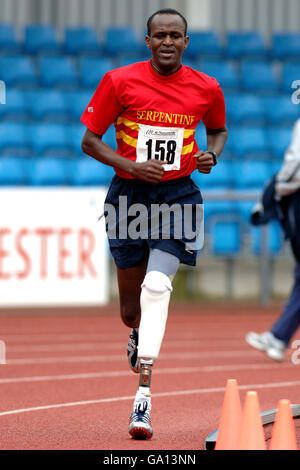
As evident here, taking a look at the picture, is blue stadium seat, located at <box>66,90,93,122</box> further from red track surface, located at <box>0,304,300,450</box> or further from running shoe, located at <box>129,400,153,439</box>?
running shoe, located at <box>129,400,153,439</box>

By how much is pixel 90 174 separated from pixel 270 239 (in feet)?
8.73

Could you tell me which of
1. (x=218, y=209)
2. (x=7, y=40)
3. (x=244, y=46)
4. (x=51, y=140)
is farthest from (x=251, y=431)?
(x=244, y=46)

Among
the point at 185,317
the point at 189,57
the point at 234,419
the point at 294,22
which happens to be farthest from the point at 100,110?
the point at 294,22

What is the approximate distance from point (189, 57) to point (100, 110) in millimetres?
12487

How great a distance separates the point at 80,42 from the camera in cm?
1744

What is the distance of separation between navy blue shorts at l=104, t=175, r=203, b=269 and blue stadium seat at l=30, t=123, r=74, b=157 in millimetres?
9201

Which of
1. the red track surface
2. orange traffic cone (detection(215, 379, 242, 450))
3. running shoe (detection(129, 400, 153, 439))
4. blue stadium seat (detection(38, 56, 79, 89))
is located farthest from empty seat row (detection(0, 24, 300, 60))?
orange traffic cone (detection(215, 379, 242, 450))

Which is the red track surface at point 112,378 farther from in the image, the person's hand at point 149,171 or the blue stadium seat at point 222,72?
the blue stadium seat at point 222,72

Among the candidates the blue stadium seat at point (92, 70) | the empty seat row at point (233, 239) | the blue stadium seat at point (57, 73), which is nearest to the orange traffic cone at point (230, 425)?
the empty seat row at point (233, 239)

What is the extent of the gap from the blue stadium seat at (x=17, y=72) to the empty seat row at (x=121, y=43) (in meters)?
0.80

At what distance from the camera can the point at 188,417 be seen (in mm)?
5750

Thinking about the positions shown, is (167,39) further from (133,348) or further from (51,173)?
(51,173)

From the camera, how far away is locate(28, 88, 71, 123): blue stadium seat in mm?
15258

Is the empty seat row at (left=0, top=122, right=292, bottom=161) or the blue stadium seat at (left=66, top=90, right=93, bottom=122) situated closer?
the empty seat row at (left=0, top=122, right=292, bottom=161)
